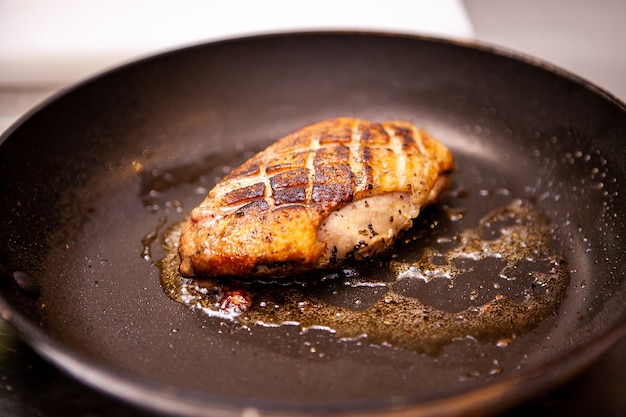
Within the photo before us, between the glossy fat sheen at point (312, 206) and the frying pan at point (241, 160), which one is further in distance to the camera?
the glossy fat sheen at point (312, 206)

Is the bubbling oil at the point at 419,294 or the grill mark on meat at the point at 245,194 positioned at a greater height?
the grill mark on meat at the point at 245,194

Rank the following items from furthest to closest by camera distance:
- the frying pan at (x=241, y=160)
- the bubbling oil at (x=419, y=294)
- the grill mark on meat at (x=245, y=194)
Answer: the grill mark on meat at (x=245, y=194)
the bubbling oil at (x=419, y=294)
the frying pan at (x=241, y=160)

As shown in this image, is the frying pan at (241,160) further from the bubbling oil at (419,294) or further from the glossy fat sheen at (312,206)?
the glossy fat sheen at (312,206)

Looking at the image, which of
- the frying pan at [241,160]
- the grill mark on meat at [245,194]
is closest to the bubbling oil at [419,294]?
the frying pan at [241,160]

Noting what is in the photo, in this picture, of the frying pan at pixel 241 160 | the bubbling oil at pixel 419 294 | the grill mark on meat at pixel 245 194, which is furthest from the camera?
the grill mark on meat at pixel 245 194

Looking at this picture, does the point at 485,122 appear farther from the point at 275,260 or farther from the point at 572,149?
the point at 275,260

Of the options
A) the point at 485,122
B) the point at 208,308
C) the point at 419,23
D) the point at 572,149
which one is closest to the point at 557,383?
the point at 208,308
